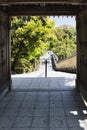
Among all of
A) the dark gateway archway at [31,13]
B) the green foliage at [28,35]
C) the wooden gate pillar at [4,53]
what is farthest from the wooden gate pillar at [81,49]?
the green foliage at [28,35]

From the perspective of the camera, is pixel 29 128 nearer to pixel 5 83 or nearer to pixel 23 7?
pixel 5 83

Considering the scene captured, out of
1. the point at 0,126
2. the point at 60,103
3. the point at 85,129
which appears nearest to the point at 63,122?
the point at 85,129

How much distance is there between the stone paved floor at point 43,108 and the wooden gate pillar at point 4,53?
1.29ft

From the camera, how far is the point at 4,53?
9.66 meters

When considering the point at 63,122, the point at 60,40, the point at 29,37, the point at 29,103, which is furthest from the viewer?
the point at 60,40

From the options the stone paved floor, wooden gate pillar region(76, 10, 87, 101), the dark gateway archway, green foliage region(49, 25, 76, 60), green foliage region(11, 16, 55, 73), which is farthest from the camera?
green foliage region(49, 25, 76, 60)

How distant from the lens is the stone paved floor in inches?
242

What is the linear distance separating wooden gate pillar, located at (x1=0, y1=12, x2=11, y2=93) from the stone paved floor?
39cm

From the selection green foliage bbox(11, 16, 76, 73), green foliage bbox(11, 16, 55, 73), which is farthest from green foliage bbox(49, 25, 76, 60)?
green foliage bbox(11, 16, 55, 73)

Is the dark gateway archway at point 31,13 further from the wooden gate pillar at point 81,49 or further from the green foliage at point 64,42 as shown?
the green foliage at point 64,42

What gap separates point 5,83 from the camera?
961cm

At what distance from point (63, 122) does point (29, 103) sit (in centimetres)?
201

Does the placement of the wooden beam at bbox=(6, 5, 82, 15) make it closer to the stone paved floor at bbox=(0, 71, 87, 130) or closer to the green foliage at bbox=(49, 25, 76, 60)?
the stone paved floor at bbox=(0, 71, 87, 130)

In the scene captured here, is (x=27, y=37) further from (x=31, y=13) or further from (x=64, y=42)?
(x=64, y=42)
